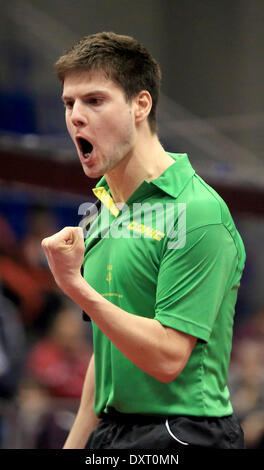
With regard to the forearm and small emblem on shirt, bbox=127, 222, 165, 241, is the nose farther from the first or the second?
the forearm

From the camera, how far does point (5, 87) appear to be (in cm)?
877

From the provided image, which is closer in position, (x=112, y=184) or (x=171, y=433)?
(x=171, y=433)

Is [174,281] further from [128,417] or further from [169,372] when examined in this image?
[128,417]

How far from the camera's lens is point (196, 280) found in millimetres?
2389

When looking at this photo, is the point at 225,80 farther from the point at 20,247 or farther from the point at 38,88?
the point at 20,247

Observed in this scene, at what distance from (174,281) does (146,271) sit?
0.43ft

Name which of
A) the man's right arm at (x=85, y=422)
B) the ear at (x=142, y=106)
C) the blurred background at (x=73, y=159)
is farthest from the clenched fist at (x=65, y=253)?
the blurred background at (x=73, y=159)

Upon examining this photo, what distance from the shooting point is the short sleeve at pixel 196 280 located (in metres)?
2.37

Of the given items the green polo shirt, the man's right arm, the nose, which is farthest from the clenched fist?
the man's right arm

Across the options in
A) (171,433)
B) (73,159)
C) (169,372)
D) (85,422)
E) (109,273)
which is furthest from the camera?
(73,159)

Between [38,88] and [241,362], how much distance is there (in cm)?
417

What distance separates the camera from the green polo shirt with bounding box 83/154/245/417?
2.38 metres

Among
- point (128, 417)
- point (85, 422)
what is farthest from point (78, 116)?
point (85, 422)

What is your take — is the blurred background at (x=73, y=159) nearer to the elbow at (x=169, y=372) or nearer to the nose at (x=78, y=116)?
the elbow at (x=169, y=372)
